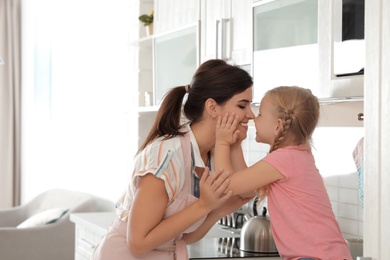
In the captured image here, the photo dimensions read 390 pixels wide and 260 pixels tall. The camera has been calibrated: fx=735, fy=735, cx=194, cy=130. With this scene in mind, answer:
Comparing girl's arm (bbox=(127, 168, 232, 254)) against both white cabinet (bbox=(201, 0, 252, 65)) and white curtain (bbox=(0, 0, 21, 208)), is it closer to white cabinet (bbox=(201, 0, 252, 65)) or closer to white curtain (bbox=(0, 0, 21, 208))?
white cabinet (bbox=(201, 0, 252, 65))

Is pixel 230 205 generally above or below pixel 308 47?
below

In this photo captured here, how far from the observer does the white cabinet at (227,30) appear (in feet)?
9.41

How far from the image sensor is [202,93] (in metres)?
1.97

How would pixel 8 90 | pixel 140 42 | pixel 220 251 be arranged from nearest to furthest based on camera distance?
1. pixel 220 251
2. pixel 140 42
3. pixel 8 90

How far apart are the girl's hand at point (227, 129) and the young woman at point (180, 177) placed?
1.2 inches

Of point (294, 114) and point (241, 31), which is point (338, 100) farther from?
point (241, 31)

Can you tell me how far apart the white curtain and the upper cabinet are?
4388 mm

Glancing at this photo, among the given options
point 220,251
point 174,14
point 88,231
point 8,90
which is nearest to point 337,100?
point 220,251

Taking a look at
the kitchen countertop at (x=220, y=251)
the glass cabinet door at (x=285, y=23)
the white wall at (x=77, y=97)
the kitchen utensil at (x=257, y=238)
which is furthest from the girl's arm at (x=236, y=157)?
the white wall at (x=77, y=97)

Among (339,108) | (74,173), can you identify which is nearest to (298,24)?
(339,108)

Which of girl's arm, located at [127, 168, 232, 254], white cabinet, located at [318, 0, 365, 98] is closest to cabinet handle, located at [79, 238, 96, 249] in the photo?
white cabinet, located at [318, 0, 365, 98]

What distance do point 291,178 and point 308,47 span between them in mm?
627

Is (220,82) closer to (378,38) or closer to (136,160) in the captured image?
(136,160)

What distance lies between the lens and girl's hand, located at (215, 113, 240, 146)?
1.90 m
